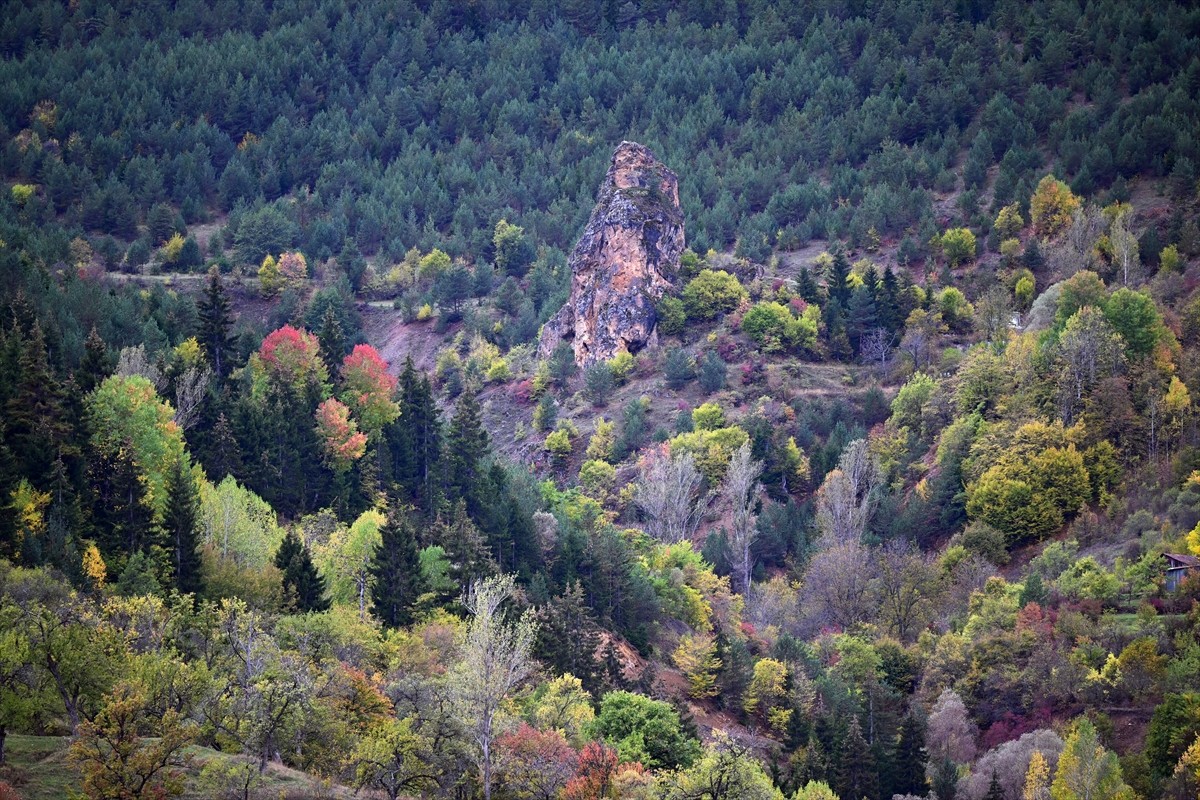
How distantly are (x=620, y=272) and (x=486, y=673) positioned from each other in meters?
87.1

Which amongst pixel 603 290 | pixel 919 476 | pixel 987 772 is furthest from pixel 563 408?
pixel 987 772

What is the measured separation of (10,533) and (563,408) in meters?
73.2

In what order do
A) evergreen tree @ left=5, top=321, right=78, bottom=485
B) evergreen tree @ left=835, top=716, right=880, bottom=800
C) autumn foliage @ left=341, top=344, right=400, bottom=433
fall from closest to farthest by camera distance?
evergreen tree @ left=835, top=716, right=880, bottom=800
evergreen tree @ left=5, top=321, right=78, bottom=485
autumn foliage @ left=341, top=344, right=400, bottom=433

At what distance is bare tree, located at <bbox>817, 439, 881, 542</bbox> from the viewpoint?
121625 mm

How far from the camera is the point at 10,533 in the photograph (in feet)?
260

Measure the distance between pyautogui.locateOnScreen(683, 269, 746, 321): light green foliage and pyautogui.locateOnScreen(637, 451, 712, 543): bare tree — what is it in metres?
25.1

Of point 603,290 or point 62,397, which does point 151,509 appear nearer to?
point 62,397

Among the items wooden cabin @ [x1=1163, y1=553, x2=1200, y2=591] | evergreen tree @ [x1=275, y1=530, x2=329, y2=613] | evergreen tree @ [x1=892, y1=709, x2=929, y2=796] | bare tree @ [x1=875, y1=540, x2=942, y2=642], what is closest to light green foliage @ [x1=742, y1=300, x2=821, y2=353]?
bare tree @ [x1=875, y1=540, x2=942, y2=642]

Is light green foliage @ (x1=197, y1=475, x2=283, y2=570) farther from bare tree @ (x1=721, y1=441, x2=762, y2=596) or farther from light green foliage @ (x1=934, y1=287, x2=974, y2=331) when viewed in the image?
light green foliage @ (x1=934, y1=287, x2=974, y2=331)

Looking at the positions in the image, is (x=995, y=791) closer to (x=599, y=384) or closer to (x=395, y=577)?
(x=395, y=577)

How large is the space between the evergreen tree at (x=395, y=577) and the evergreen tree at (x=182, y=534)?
359 inches

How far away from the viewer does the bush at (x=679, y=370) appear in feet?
477

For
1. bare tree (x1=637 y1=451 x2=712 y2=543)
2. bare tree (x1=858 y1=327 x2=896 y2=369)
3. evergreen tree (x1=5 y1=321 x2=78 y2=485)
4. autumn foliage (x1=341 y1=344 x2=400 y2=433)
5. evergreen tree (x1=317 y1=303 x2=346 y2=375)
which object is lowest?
bare tree (x1=637 y1=451 x2=712 y2=543)

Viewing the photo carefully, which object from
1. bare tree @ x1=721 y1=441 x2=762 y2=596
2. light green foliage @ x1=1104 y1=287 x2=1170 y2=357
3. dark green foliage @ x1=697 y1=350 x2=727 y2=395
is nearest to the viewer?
light green foliage @ x1=1104 y1=287 x2=1170 y2=357
